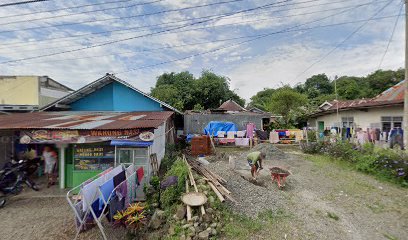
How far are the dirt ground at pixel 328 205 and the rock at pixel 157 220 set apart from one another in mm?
2037

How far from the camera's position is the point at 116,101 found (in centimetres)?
1359

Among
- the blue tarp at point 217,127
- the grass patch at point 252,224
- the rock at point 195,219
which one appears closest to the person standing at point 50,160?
the rock at point 195,219

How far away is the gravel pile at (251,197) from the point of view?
638cm

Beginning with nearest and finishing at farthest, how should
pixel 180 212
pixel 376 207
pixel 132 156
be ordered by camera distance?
pixel 180 212, pixel 376 207, pixel 132 156

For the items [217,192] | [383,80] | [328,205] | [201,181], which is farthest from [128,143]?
[383,80]

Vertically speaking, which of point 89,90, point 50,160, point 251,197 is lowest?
point 251,197

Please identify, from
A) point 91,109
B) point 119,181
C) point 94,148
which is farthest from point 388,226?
point 91,109

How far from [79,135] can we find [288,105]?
25027 mm

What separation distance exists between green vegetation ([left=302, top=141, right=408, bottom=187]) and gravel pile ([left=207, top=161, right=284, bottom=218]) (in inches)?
219

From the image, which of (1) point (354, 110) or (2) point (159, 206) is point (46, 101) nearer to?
(2) point (159, 206)

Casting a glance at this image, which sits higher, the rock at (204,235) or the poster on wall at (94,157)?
the poster on wall at (94,157)

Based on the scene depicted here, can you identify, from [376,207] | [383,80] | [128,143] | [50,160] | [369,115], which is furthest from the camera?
[383,80]

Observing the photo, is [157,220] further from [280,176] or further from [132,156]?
[280,176]

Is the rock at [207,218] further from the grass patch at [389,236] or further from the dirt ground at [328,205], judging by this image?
the grass patch at [389,236]
